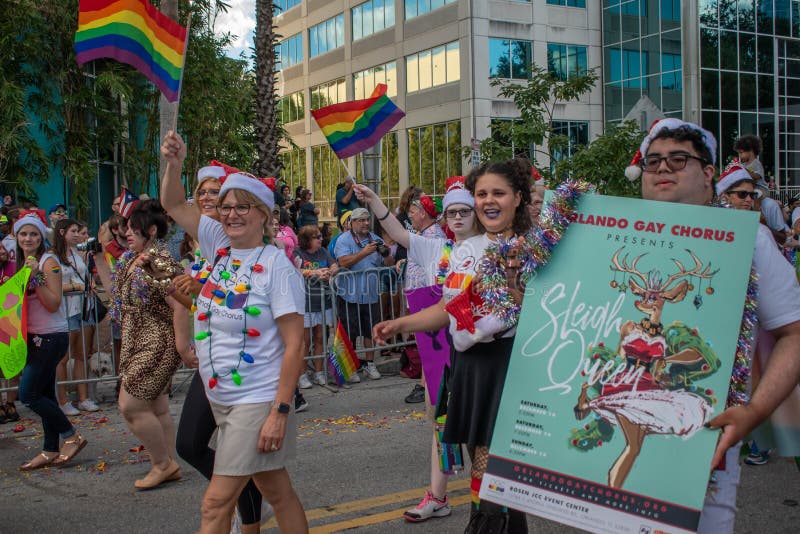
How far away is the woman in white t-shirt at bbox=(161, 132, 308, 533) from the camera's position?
3.61 metres

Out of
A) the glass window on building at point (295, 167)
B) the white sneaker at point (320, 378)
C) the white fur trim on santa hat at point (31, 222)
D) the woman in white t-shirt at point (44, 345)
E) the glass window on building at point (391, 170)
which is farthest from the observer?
the glass window on building at point (295, 167)

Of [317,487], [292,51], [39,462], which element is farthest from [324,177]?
[317,487]

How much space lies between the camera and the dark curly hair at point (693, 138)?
112 inches

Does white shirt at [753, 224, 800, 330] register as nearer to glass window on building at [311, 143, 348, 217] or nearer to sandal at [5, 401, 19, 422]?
sandal at [5, 401, 19, 422]

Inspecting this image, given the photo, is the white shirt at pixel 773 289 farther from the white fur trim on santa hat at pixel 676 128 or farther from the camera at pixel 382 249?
the camera at pixel 382 249

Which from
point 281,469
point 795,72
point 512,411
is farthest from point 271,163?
point 795,72

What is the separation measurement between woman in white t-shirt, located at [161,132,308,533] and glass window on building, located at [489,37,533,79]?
2792cm

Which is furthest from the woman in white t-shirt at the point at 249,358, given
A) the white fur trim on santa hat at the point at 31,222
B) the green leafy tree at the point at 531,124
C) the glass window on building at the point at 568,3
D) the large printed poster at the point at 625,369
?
the glass window on building at the point at 568,3

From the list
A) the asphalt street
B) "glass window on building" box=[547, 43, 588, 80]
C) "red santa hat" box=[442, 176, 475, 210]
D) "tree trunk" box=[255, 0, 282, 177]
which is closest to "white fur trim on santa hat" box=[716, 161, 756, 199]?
the asphalt street

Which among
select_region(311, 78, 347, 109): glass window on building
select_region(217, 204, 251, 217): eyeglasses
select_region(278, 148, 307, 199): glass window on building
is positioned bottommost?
select_region(217, 204, 251, 217): eyeglasses

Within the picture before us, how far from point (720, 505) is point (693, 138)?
49.7 inches

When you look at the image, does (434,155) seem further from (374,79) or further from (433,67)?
(374,79)

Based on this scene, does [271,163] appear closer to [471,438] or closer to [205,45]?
[205,45]

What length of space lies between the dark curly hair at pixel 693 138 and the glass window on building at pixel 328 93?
123 feet
